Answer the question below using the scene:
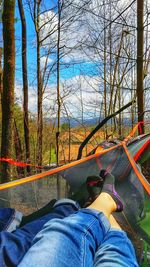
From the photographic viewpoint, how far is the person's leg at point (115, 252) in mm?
1221

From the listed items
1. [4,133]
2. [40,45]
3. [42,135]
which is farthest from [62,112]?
[4,133]

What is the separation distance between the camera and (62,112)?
5.77 m

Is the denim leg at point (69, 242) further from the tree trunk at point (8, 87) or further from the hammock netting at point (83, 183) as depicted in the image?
the tree trunk at point (8, 87)

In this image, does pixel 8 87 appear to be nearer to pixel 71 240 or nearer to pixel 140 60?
pixel 140 60

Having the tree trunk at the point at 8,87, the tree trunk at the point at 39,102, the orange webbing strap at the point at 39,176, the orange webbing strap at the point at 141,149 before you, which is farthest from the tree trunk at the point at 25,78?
the orange webbing strap at the point at 39,176

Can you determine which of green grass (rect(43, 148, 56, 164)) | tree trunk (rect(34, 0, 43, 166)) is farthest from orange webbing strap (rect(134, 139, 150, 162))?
green grass (rect(43, 148, 56, 164))

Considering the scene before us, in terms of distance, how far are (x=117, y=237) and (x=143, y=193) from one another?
0.71ft

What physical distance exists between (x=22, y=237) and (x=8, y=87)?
2374 mm

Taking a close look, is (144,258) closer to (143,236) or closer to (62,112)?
(143,236)

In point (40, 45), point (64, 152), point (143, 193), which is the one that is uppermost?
point (40, 45)

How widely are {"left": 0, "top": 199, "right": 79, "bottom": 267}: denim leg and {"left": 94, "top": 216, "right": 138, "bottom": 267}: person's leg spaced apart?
23 cm

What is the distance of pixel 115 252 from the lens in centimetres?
126

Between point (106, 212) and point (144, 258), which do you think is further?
point (106, 212)

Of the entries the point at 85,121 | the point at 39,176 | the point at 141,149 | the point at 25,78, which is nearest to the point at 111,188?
the point at 39,176
